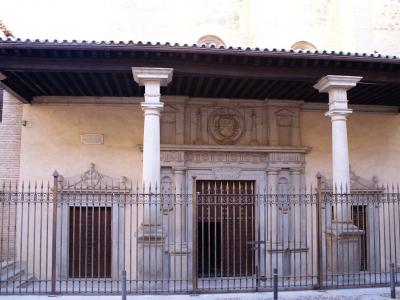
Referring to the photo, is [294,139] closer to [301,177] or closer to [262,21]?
[301,177]

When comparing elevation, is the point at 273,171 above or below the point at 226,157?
below

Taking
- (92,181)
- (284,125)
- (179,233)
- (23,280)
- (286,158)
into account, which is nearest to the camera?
(23,280)

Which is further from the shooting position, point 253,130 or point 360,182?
point 360,182

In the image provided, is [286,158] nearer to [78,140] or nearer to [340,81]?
[340,81]

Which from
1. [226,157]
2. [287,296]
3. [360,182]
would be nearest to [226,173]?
[226,157]

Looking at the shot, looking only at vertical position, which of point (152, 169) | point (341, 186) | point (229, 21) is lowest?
point (341, 186)

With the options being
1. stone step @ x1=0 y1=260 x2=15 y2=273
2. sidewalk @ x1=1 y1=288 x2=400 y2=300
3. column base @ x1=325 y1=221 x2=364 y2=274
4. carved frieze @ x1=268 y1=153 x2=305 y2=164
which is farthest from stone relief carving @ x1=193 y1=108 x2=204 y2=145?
stone step @ x1=0 y1=260 x2=15 y2=273

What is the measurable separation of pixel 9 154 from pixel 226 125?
5058mm

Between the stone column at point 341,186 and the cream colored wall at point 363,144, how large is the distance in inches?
100

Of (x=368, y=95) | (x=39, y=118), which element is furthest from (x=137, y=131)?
(x=368, y=95)

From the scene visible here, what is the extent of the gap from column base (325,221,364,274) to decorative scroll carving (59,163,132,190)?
15.6 feet

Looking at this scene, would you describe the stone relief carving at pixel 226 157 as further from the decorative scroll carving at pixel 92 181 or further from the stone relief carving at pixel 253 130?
the decorative scroll carving at pixel 92 181

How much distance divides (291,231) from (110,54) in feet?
19.2

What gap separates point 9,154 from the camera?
11.5 m
